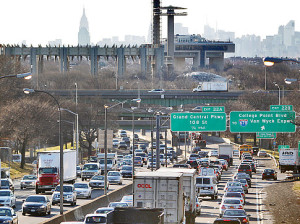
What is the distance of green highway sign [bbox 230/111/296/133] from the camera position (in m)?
72.3

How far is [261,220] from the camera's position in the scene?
146 ft

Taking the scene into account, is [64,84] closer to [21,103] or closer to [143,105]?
[143,105]

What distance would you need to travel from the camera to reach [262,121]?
2879 inches

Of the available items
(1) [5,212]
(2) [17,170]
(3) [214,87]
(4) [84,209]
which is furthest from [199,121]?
(3) [214,87]

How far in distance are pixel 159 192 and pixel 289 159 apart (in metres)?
56.0

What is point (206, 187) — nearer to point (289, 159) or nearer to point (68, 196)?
point (68, 196)

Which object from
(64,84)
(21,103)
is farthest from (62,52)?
(21,103)

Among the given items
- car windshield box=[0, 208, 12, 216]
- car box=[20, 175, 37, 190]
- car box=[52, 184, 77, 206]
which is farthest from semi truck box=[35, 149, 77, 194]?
car windshield box=[0, 208, 12, 216]

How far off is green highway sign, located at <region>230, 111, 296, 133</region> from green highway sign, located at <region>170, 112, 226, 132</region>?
2.01 metres

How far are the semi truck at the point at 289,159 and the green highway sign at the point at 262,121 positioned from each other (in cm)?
1304

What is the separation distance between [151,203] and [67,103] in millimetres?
98334

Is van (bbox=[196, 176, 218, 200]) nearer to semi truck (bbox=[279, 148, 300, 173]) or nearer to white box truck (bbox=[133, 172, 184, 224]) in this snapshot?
white box truck (bbox=[133, 172, 184, 224])

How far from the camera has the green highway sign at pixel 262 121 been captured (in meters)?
72.3

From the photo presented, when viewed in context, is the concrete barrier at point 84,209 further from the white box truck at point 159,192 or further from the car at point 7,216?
the white box truck at point 159,192
